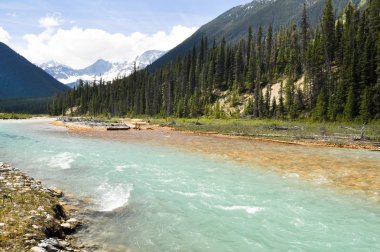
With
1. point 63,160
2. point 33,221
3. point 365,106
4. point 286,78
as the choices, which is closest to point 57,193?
point 33,221

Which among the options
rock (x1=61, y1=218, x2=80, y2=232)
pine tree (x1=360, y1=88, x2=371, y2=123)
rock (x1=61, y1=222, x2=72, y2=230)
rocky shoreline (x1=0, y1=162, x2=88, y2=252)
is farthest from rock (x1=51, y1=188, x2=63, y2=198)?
pine tree (x1=360, y1=88, x2=371, y2=123)

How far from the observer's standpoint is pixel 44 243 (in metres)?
8.32

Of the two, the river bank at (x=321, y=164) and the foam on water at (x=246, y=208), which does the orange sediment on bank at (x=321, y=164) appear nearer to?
the river bank at (x=321, y=164)

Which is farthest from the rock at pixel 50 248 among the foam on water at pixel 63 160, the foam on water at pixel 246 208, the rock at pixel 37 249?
the foam on water at pixel 63 160

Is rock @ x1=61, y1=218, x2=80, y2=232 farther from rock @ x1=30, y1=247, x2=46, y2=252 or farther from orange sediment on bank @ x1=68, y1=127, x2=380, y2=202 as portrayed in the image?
orange sediment on bank @ x1=68, y1=127, x2=380, y2=202

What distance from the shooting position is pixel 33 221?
958 cm

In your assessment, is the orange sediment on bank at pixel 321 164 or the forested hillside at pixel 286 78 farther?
the forested hillside at pixel 286 78

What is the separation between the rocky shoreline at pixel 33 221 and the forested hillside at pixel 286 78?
5506 centimetres

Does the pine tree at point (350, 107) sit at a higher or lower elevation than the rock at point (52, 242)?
higher

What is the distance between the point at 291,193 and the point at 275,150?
15689mm

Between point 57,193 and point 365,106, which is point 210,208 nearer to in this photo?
point 57,193

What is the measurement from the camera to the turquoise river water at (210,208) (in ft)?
33.2

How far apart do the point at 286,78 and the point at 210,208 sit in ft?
275

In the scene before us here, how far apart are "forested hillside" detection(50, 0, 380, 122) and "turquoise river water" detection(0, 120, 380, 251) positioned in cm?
4536
